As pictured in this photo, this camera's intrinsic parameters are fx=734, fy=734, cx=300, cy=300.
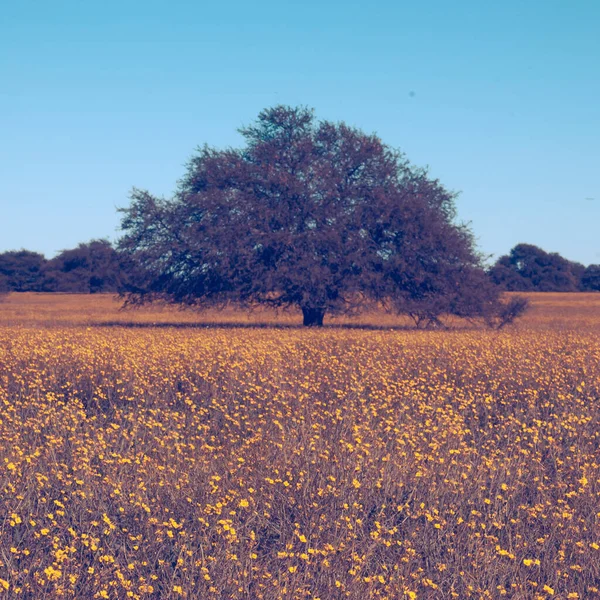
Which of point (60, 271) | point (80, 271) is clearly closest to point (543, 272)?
point (80, 271)

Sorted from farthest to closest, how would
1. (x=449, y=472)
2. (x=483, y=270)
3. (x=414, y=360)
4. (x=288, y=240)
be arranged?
1. (x=483, y=270)
2. (x=288, y=240)
3. (x=414, y=360)
4. (x=449, y=472)

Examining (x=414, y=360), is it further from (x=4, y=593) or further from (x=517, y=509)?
(x=4, y=593)

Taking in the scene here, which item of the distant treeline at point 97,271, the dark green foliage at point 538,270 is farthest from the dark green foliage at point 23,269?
the dark green foliage at point 538,270

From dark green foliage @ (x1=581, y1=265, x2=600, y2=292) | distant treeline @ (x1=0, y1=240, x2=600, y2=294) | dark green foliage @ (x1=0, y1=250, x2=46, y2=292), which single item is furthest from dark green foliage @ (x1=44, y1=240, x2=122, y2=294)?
dark green foliage @ (x1=581, y1=265, x2=600, y2=292)

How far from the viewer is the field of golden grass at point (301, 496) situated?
4.06 meters

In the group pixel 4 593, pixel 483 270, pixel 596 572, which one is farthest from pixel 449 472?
pixel 483 270

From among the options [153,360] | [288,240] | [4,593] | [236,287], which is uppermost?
[288,240]

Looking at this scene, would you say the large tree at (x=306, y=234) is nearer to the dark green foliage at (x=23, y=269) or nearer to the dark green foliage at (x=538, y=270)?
the dark green foliage at (x=538, y=270)

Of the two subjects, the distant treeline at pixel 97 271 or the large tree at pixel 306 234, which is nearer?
the large tree at pixel 306 234

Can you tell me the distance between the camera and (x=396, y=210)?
25297mm

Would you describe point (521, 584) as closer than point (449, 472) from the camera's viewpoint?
Yes

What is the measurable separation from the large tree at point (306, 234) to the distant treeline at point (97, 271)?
50.9m

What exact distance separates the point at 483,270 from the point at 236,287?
909cm

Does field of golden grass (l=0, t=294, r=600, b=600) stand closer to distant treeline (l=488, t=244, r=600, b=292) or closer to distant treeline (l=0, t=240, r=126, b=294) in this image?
distant treeline (l=0, t=240, r=126, b=294)
